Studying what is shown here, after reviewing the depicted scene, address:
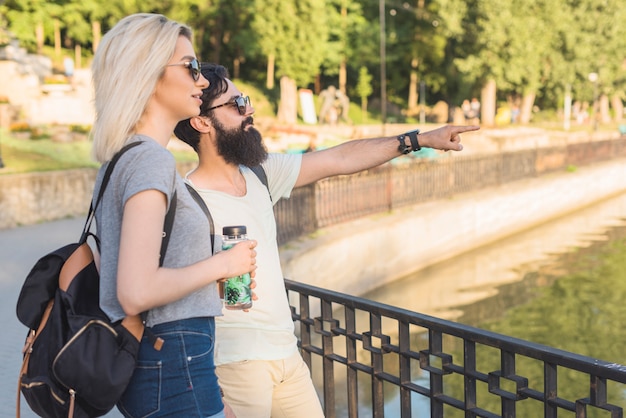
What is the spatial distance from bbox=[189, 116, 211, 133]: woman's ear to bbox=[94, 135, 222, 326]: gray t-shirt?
2.49 feet

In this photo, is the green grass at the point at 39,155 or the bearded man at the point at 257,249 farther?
the green grass at the point at 39,155

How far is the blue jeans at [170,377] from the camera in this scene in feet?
6.54

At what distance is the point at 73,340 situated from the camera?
189 centimetres

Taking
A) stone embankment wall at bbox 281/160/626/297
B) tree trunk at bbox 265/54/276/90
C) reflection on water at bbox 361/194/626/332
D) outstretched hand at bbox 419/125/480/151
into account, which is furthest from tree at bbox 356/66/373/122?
outstretched hand at bbox 419/125/480/151

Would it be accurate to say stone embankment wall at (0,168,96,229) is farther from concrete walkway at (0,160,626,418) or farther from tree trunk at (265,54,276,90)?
tree trunk at (265,54,276,90)

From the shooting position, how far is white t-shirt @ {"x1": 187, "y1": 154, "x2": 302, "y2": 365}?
2.68m

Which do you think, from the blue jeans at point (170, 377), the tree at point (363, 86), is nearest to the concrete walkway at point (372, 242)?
the blue jeans at point (170, 377)

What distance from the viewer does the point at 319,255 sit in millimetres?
10648

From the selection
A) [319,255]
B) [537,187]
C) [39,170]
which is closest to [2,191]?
[39,170]

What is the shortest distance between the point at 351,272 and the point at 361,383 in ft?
11.9

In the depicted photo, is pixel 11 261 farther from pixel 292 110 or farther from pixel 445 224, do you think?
pixel 292 110

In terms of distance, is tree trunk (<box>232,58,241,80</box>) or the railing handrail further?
tree trunk (<box>232,58,241,80</box>)

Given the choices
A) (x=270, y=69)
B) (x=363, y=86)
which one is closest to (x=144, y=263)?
(x=270, y=69)

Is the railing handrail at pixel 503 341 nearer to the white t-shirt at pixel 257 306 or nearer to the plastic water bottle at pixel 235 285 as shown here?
the white t-shirt at pixel 257 306
